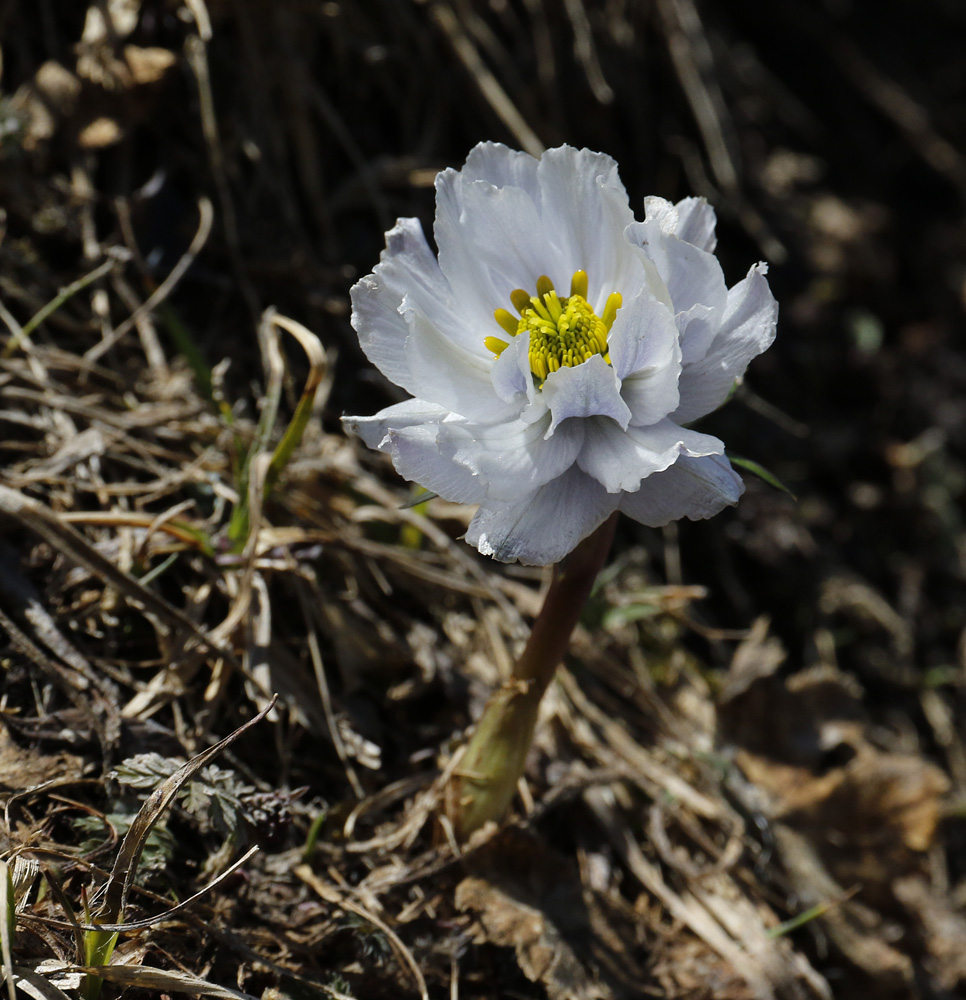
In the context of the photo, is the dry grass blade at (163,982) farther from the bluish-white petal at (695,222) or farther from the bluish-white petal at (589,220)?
the bluish-white petal at (695,222)

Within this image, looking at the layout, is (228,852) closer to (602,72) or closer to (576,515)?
(576,515)

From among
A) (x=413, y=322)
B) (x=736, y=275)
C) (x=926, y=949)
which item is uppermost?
(x=413, y=322)

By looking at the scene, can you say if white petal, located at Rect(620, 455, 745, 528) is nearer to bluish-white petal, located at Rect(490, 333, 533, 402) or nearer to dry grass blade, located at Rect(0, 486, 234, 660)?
bluish-white petal, located at Rect(490, 333, 533, 402)

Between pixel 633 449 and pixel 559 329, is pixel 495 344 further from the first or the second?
pixel 633 449

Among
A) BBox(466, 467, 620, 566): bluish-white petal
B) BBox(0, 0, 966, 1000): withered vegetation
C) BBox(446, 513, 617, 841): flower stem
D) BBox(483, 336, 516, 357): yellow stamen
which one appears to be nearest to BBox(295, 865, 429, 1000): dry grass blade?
BBox(0, 0, 966, 1000): withered vegetation

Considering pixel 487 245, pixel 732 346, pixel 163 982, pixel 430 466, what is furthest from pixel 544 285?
pixel 163 982

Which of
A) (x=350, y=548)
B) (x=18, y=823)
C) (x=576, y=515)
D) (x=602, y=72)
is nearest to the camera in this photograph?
(x=576, y=515)

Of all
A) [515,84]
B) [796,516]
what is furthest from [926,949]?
[515,84]
